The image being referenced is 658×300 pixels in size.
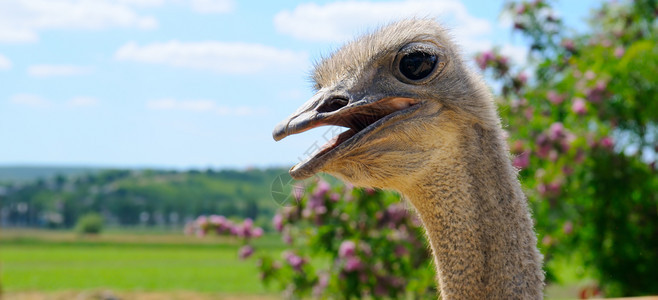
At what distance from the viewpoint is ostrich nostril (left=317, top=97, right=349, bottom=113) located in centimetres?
140

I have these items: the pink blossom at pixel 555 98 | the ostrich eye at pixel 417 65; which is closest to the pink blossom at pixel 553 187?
the pink blossom at pixel 555 98

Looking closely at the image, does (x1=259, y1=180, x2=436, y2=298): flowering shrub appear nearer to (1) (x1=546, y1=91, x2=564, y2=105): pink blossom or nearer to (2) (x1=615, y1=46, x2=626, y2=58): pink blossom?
Result: (1) (x1=546, y1=91, x2=564, y2=105): pink blossom

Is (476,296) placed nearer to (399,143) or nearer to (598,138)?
A: (399,143)

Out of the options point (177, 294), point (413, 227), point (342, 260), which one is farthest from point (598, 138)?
point (177, 294)

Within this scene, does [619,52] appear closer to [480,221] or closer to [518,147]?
[518,147]

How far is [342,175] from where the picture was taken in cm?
147

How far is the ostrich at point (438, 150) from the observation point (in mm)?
1440

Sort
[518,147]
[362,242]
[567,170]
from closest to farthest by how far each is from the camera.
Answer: [362,242] < [518,147] < [567,170]

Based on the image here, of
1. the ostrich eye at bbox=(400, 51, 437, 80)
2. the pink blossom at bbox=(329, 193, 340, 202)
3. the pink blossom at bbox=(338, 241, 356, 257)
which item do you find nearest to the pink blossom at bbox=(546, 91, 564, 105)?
the pink blossom at bbox=(329, 193, 340, 202)

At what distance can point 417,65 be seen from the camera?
4.87 feet

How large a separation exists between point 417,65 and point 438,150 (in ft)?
0.60

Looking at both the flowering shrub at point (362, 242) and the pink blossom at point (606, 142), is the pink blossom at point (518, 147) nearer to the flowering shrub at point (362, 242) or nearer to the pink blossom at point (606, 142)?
the pink blossom at point (606, 142)

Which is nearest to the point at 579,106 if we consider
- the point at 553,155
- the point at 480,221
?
the point at 553,155

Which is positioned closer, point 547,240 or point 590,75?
point 547,240
